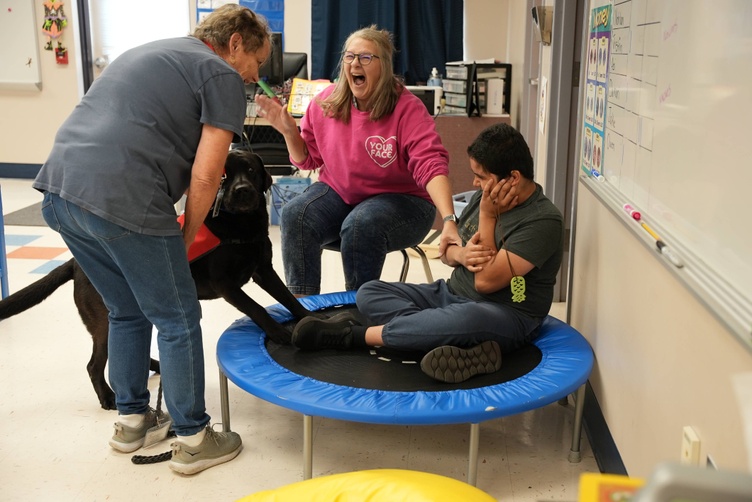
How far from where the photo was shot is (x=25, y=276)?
4.20 m

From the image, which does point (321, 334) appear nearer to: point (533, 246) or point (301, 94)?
point (533, 246)

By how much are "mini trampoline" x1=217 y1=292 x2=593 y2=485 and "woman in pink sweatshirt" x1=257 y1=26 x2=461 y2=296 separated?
0.49 m

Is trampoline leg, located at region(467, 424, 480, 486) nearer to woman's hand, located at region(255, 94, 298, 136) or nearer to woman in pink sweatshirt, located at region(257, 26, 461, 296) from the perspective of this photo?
woman in pink sweatshirt, located at region(257, 26, 461, 296)

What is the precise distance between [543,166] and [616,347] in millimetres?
2002

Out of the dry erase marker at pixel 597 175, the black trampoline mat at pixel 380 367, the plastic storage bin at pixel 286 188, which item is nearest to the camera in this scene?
the black trampoline mat at pixel 380 367

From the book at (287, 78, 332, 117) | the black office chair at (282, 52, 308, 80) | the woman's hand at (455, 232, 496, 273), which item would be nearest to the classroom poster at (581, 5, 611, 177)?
the woman's hand at (455, 232, 496, 273)

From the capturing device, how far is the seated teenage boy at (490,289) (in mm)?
2293

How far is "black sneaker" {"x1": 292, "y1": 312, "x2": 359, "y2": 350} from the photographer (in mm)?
2480

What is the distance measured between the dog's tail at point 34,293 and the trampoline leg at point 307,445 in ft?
3.32

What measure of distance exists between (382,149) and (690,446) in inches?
72.1

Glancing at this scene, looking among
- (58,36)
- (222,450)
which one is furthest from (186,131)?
(58,36)

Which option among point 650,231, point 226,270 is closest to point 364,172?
point 226,270

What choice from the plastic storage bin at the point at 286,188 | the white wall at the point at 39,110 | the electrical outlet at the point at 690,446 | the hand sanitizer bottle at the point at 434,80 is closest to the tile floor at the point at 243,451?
the electrical outlet at the point at 690,446

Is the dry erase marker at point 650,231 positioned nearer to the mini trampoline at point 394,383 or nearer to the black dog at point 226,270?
the mini trampoline at point 394,383
